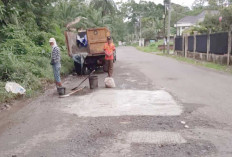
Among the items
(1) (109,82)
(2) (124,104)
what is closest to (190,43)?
(1) (109,82)

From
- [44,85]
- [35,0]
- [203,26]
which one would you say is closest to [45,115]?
[44,85]

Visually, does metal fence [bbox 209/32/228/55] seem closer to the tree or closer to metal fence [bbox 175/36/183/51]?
metal fence [bbox 175/36/183/51]

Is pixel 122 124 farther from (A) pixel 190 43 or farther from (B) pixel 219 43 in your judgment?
(A) pixel 190 43

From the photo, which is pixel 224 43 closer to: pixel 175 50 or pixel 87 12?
pixel 175 50

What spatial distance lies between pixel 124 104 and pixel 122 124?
1.64 meters

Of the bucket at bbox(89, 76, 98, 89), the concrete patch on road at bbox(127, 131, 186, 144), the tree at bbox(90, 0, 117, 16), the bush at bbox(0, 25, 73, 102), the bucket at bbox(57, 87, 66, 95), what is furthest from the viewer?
the tree at bbox(90, 0, 117, 16)

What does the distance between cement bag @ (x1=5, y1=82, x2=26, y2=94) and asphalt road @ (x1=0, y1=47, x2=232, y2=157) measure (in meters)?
0.62

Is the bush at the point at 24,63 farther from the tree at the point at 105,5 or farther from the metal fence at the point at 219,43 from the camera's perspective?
the tree at the point at 105,5

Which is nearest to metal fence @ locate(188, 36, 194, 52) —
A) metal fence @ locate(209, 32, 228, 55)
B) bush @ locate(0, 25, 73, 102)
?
metal fence @ locate(209, 32, 228, 55)

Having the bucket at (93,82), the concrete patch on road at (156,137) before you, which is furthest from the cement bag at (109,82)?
the concrete patch on road at (156,137)

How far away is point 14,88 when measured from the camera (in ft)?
Result: 28.0

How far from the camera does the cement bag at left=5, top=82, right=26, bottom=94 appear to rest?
8383 millimetres

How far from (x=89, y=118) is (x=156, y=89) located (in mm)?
3766

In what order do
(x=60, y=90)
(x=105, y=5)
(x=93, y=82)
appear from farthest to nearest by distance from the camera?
(x=105, y=5) < (x=93, y=82) < (x=60, y=90)
